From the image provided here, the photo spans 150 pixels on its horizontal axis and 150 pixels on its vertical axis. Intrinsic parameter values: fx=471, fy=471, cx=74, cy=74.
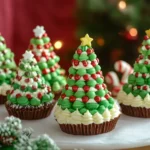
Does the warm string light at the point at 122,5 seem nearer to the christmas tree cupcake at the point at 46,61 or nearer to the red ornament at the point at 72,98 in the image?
the christmas tree cupcake at the point at 46,61

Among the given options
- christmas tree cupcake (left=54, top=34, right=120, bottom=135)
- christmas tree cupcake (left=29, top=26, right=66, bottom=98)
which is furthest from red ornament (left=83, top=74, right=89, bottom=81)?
christmas tree cupcake (left=29, top=26, right=66, bottom=98)

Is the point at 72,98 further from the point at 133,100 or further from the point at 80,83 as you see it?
the point at 133,100

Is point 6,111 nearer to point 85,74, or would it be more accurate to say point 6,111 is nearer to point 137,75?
point 85,74

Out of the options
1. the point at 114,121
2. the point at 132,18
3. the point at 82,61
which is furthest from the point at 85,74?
the point at 132,18

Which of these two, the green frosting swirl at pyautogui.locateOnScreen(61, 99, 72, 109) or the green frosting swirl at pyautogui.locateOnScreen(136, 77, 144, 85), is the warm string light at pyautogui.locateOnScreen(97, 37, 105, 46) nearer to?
the green frosting swirl at pyautogui.locateOnScreen(136, 77, 144, 85)

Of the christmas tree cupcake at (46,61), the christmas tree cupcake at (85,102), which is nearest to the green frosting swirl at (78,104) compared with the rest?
the christmas tree cupcake at (85,102)

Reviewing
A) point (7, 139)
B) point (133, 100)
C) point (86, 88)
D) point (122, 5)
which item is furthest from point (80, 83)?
point (122, 5)

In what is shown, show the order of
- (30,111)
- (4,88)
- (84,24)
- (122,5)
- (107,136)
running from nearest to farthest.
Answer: (107,136) → (30,111) → (4,88) → (122,5) → (84,24)
